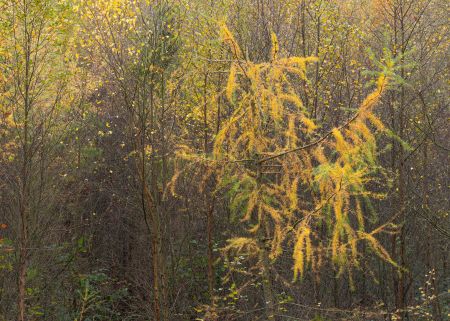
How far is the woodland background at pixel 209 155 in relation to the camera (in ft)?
17.4

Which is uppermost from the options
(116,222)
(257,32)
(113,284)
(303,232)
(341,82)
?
(257,32)

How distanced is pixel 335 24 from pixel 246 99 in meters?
6.71

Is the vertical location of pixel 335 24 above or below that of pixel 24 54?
above

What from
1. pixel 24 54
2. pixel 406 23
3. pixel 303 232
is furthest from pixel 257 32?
pixel 303 232

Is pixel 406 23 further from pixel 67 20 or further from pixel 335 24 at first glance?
pixel 67 20

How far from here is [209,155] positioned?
5184mm

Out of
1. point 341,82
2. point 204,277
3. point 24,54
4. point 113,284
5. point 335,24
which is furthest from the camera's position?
point 113,284

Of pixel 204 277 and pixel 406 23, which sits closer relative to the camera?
pixel 406 23

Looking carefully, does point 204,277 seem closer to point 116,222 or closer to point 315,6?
point 116,222

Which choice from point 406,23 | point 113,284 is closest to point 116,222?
point 113,284

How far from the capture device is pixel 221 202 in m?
11.9

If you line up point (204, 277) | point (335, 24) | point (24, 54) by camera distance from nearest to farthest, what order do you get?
point (24, 54) → point (335, 24) → point (204, 277)

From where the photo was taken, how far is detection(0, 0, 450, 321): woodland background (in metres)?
5.29

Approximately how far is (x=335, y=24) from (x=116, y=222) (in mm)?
7866
